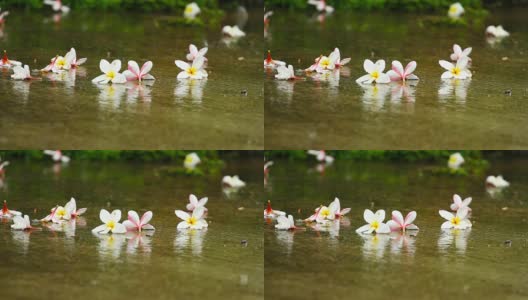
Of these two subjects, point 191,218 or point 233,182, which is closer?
point 191,218

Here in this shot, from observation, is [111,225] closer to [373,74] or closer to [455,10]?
[373,74]

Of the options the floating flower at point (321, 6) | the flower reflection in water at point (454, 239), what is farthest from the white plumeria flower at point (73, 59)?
the floating flower at point (321, 6)

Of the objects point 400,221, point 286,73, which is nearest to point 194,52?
point 286,73

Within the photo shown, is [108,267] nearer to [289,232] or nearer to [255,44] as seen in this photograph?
[289,232]

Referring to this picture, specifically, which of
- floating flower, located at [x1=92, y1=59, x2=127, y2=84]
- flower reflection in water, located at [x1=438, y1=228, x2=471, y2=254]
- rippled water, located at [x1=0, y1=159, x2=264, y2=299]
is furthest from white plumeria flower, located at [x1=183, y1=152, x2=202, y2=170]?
flower reflection in water, located at [x1=438, y1=228, x2=471, y2=254]

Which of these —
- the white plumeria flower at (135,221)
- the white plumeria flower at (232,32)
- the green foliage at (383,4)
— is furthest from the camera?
the green foliage at (383,4)

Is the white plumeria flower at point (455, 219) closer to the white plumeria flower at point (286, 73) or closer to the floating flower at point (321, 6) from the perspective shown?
the white plumeria flower at point (286, 73)

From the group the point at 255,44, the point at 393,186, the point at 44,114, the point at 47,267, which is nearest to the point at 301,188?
the point at 393,186
